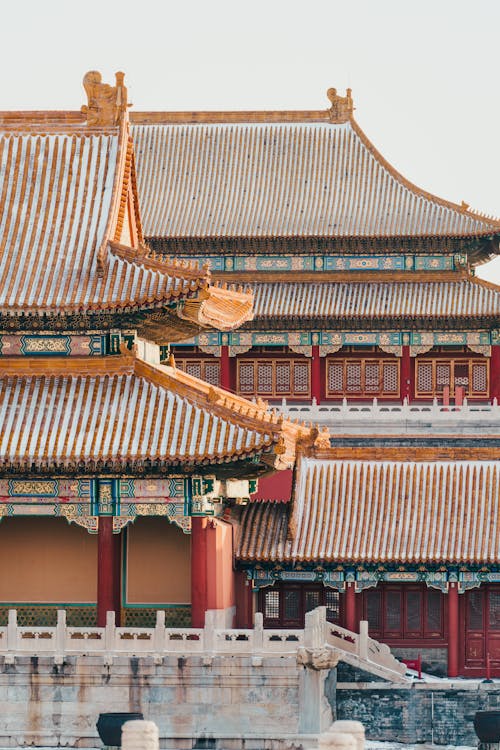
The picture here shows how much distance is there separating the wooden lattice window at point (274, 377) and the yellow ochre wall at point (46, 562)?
991 inches

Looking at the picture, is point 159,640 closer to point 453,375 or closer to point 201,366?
point 201,366

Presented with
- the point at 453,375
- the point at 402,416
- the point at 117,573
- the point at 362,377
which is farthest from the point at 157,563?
the point at 453,375

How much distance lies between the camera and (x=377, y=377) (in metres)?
74.0

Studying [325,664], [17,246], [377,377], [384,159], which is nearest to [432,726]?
[325,664]

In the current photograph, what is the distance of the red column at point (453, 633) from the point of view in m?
52.3

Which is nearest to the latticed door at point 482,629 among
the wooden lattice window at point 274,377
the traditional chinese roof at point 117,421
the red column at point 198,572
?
the traditional chinese roof at point 117,421

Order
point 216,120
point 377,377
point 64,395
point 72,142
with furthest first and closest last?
point 216,120, point 377,377, point 72,142, point 64,395

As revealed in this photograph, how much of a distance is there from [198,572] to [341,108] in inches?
1420

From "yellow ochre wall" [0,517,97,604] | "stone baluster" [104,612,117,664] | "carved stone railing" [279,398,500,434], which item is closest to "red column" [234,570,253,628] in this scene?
"yellow ochre wall" [0,517,97,604]

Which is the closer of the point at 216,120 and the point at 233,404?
the point at 233,404

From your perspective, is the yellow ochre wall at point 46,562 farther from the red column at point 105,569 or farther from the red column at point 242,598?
the red column at point 242,598

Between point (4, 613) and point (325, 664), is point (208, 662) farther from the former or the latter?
point (4, 613)

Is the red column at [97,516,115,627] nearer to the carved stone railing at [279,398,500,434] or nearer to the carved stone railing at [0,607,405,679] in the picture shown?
the carved stone railing at [0,607,405,679]

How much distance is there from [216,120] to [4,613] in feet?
114
